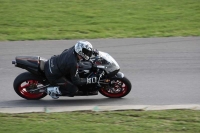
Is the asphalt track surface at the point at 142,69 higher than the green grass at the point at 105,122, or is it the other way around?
the asphalt track surface at the point at 142,69

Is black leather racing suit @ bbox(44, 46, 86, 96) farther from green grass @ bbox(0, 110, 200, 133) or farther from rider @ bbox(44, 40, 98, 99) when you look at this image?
green grass @ bbox(0, 110, 200, 133)

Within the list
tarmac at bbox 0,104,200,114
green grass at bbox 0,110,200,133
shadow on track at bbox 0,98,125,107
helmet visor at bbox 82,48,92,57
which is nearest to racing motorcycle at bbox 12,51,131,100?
shadow on track at bbox 0,98,125,107

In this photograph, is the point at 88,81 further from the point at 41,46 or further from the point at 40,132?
the point at 41,46

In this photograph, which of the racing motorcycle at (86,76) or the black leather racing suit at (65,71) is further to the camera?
the racing motorcycle at (86,76)

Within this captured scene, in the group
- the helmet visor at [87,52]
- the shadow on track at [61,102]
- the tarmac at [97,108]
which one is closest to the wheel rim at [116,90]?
the shadow on track at [61,102]

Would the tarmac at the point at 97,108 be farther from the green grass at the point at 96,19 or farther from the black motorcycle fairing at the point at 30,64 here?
the green grass at the point at 96,19

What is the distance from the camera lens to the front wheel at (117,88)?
37.5ft

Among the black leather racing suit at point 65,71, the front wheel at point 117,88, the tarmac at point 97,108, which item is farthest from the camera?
the front wheel at point 117,88

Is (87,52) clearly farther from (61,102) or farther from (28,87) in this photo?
(28,87)

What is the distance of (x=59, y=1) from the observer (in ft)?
72.5

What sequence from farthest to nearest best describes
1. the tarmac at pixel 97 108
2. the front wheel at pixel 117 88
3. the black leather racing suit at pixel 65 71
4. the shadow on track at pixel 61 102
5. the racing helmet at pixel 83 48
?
the front wheel at pixel 117 88, the shadow on track at pixel 61 102, the black leather racing suit at pixel 65 71, the racing helmet at pixel 83 48, the tarmac at pixel 97 108

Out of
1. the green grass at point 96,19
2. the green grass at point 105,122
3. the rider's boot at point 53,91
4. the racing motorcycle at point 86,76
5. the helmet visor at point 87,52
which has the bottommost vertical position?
the green grass at point 105,122

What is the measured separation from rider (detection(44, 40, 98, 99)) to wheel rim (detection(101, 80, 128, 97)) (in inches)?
27.2

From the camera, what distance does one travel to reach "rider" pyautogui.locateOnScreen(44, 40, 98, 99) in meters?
10.9
